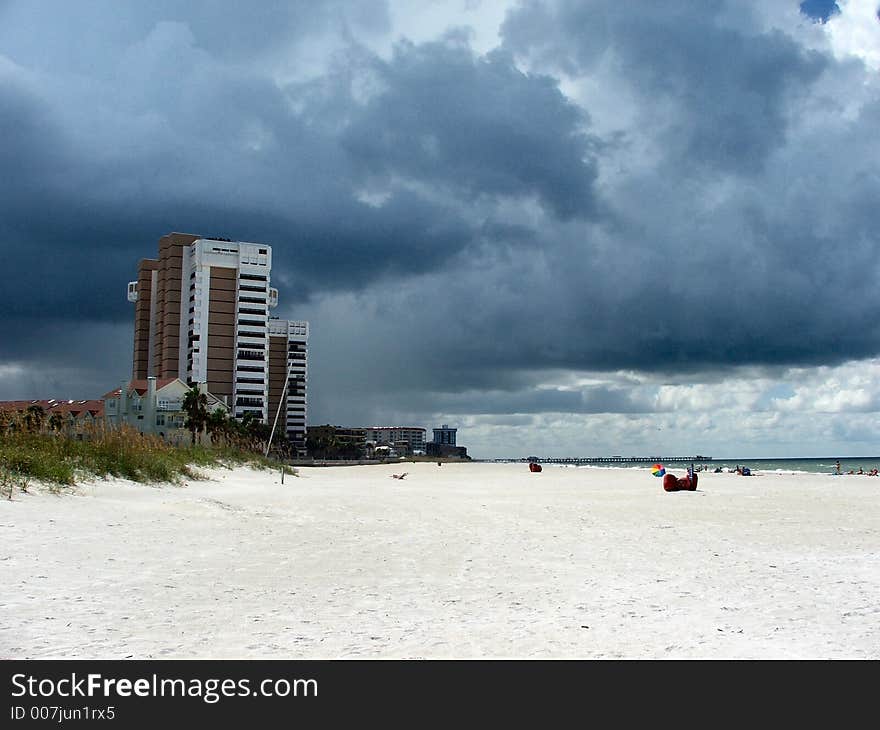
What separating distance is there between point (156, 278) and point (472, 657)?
6871 inches

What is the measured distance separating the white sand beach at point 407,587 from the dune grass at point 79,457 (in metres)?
0.88

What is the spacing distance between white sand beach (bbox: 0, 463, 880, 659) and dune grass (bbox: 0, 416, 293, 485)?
88 cm

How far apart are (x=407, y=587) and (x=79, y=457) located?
43.0 ft

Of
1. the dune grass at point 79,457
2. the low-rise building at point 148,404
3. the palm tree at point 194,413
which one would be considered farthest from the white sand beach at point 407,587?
the low-rise building at point 148,404

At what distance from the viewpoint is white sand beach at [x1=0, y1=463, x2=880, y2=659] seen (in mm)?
6676

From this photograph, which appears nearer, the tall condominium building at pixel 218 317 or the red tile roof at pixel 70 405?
the red tile roof at pixel 70 405

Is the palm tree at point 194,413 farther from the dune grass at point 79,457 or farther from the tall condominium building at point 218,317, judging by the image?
the dune grass at point 79,457

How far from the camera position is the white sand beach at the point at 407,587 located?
668 cm

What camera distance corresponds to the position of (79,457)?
19.1 meters

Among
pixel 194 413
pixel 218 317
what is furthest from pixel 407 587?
pixel 218 317

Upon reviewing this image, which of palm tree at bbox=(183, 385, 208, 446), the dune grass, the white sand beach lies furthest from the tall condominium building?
the white sand beach

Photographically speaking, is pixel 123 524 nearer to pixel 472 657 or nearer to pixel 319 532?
pixel 319 532

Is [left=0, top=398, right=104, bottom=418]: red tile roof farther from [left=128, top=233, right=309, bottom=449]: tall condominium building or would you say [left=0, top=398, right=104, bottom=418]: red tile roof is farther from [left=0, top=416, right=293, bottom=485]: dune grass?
[left=0, top=416, right=293, bottom=485]: dune grass
